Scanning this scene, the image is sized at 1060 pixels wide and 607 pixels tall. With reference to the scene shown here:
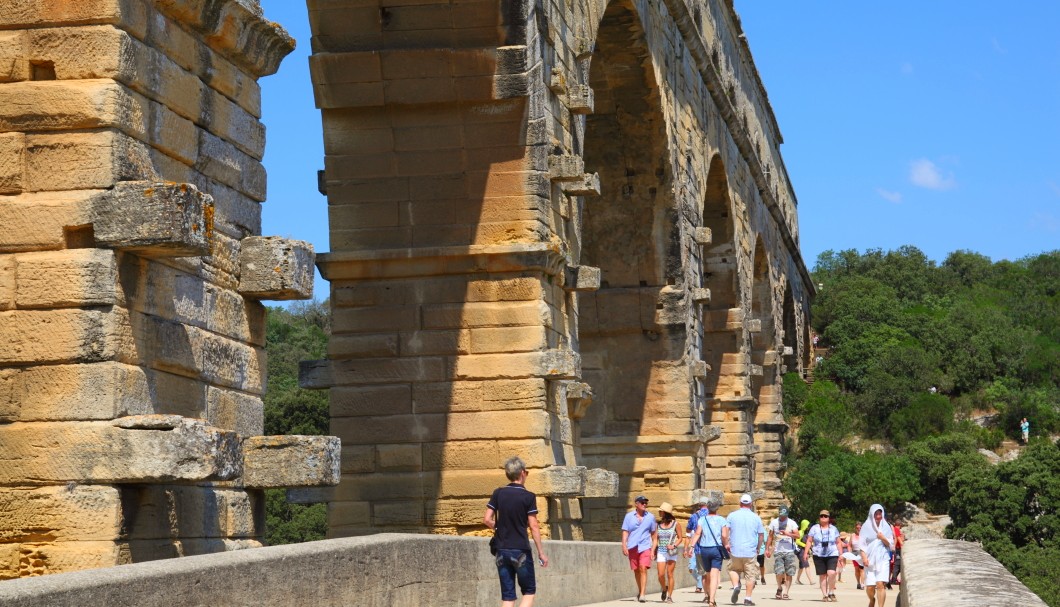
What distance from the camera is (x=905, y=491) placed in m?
39.3

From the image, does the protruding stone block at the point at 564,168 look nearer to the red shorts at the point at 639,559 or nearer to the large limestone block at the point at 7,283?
the red shorts at the point at 639,559

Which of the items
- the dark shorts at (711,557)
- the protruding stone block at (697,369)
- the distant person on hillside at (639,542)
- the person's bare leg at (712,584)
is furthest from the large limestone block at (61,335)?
the protruding stone block at (697,369)

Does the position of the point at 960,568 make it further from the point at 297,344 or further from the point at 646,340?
the point at 297,344

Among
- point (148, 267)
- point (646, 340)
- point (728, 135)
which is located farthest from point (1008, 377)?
point (148, 267)

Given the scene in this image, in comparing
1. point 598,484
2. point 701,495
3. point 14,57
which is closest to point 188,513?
point 14,57

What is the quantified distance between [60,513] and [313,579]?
102 centimetres

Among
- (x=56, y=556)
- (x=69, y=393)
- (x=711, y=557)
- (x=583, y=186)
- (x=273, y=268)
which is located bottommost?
(x=711, y=557)

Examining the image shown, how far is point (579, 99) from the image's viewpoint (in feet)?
43.7

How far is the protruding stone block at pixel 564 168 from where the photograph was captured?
12297 mm

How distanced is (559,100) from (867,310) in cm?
4880

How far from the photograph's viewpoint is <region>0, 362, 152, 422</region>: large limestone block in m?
6.04

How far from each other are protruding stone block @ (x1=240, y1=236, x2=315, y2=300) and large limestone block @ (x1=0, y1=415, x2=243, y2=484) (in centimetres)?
121

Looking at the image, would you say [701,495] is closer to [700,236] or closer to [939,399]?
[700,236]

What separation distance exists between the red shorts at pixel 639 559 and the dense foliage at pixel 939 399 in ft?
35.3
